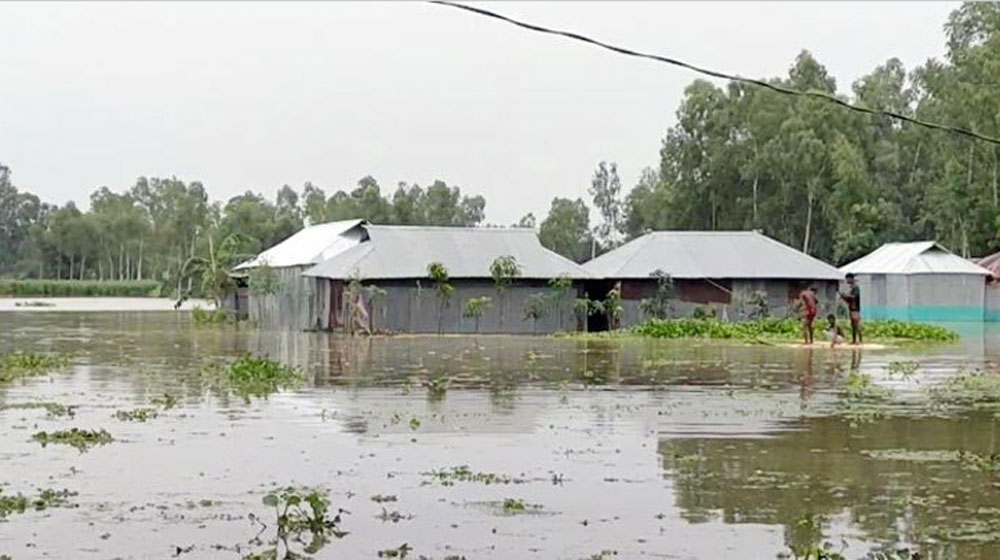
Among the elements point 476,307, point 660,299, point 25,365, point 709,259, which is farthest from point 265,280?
point 25,365

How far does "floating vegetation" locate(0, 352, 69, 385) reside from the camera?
2403 centimetres

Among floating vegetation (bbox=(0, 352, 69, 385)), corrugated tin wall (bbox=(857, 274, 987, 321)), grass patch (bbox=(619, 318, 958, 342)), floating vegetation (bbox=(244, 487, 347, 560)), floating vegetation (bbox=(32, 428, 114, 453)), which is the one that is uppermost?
corrugated tin wall (bbox=(857, 274, 987, 321))

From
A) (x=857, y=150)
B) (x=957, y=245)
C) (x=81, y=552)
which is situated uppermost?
(x=857, y=150)

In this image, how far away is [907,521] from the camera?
34.1 ft

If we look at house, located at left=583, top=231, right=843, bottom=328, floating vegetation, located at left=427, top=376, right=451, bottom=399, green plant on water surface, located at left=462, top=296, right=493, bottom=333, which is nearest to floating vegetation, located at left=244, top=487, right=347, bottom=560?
floating vegetation, located at left=427, top=376, right=451, bottom=399

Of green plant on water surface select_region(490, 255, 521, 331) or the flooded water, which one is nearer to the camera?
the flooded water

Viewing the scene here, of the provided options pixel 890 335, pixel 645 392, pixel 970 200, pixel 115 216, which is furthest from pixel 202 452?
pixel 115 216

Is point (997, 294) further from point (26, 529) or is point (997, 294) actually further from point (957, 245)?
point (26, 529)

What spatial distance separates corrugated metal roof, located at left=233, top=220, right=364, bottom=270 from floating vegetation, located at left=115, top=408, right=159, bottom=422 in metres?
31.2

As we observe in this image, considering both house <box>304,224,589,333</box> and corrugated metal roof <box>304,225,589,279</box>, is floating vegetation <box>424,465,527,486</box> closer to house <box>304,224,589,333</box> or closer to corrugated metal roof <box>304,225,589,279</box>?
house <box>304,224,589,333</box>

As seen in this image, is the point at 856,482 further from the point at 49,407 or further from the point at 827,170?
the point at 827,170

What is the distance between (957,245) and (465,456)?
66.5m

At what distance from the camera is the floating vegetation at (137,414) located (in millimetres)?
16938

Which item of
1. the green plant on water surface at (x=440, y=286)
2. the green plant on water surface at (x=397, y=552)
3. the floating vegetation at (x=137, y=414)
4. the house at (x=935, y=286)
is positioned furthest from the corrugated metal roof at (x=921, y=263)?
the green plant on water surface at (x=397, y=552)
